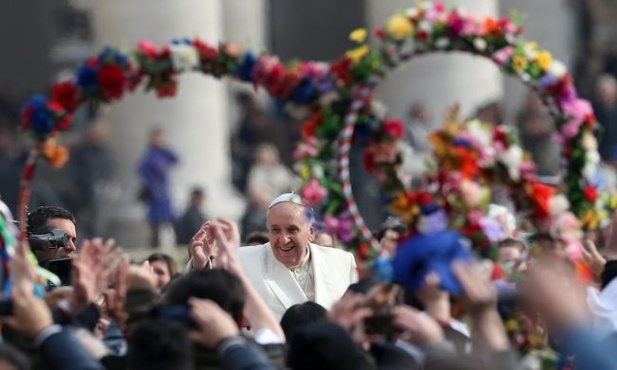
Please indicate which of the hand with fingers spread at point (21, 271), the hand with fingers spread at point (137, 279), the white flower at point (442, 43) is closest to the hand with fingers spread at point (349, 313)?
the hand with fingers spread at point (137, 279)

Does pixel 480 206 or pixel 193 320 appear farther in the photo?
pixel 480 206

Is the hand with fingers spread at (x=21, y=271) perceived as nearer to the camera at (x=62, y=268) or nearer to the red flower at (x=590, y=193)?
the camera at (x=62, y=268)

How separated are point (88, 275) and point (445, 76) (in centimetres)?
1774

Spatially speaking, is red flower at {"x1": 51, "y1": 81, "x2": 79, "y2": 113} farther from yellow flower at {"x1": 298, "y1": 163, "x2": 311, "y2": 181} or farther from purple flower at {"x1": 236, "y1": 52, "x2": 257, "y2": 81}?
yellow flower at {"x1": 298, "y1": 163, "x2": 311, "y2": 181}

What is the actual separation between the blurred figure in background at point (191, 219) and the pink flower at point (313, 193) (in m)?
10.8

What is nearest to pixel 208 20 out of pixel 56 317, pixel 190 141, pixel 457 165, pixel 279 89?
pixel 190 141

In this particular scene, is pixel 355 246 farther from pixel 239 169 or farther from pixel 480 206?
pixel 239 169

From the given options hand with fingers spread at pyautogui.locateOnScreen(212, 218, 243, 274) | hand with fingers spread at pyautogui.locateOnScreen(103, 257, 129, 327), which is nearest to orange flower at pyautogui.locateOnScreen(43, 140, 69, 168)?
hand with fingers spread at pyautogui.locateOnScreen(212, 218, 243, 274)

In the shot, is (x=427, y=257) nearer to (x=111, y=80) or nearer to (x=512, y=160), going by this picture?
(x=512, y=160)

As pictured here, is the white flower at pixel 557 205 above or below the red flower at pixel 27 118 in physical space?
below

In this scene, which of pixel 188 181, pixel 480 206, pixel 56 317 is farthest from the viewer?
pixel 188 181

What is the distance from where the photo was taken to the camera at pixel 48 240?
11.8 meters

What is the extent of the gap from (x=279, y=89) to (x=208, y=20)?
1375 centimetres

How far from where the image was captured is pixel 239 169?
28188 mm
